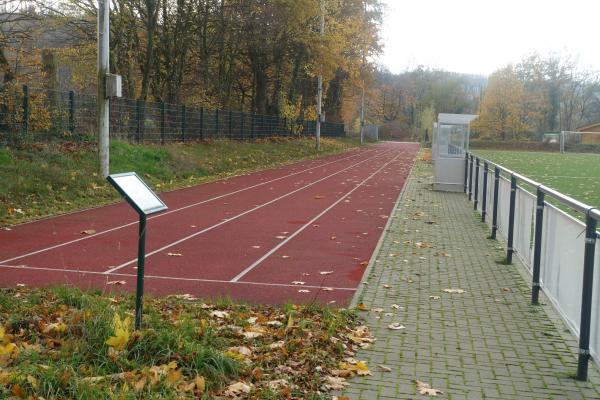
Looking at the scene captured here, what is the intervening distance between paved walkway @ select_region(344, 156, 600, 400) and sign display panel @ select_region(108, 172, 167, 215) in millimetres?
2031

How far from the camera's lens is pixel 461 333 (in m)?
6.44

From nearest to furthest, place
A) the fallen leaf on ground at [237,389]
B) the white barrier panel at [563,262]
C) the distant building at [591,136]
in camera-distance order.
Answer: the fallen leaf on ground at [237,389]
the white barrier panel at [563,262]
the distant building at [591,136]

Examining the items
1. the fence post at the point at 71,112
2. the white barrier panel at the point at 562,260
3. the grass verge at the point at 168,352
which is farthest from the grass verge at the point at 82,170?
the white barrier panel at the point at 562,260

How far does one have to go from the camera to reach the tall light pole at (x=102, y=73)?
1767cm

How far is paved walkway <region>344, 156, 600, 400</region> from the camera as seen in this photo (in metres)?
5.05

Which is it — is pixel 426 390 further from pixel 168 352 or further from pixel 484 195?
pixel 484 195

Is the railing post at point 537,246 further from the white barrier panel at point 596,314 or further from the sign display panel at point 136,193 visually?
the sign display panel at point 136,193

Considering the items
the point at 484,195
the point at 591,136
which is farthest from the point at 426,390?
the point at 591,136

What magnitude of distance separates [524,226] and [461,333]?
320 centimetres

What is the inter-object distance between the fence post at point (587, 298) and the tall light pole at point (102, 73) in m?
14.6

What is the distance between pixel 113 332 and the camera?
512 cm

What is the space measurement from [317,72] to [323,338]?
130 ft

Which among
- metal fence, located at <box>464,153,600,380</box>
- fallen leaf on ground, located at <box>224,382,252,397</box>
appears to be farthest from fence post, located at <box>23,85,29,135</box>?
fallen leaf on ground, located at <box>224,382,252,397</box>

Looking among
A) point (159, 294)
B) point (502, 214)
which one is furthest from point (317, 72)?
point (159, 294)
